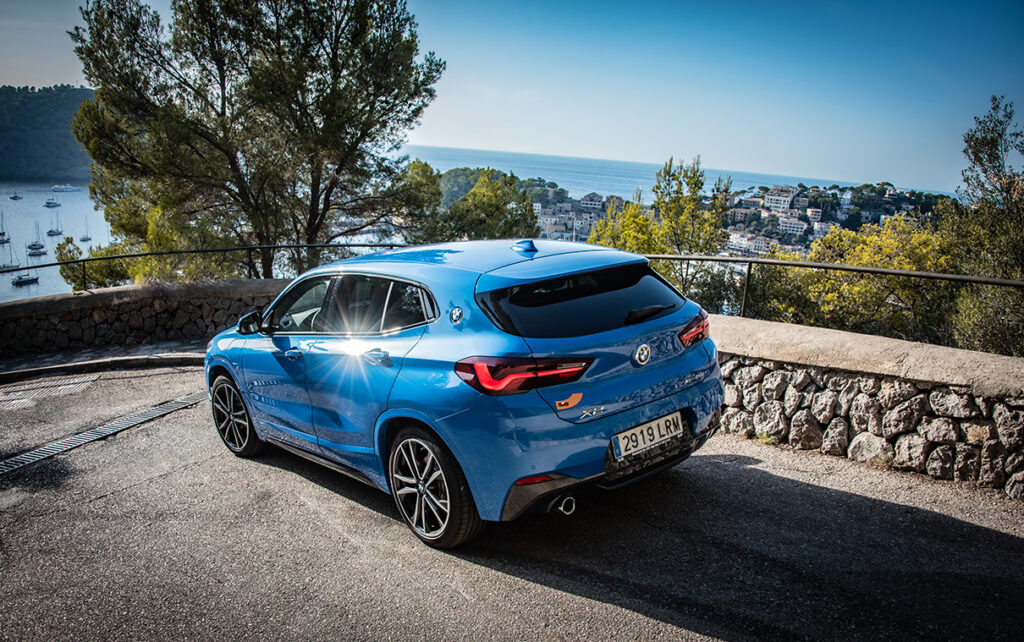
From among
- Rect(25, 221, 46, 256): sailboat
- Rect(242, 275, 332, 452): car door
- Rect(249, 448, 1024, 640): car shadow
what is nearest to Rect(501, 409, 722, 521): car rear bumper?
Rect(249, 448, 1024, 640): car shadow

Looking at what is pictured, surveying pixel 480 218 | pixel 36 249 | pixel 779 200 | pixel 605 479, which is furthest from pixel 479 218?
pixel 36 249

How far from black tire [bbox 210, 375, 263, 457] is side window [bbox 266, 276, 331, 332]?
2.78ft

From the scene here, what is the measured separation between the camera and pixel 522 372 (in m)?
3.00

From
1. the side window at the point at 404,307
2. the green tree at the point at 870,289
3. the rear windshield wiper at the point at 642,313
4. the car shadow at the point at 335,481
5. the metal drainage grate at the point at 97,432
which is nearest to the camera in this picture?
the rear windshield wiper at the point at 642,313

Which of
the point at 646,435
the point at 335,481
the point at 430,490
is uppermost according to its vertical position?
the point at 646,435

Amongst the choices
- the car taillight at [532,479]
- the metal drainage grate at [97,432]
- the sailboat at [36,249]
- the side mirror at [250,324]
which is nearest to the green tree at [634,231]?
the metal drainage grate at [97,432]

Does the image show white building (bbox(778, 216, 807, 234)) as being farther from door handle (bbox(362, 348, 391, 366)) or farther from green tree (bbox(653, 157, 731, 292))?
door handle (bbox(362, 348, 391, 366))

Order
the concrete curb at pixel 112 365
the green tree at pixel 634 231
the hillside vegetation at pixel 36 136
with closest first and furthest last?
the concrete curb at pixel 112 365 < the green tree at pixel 634 231 < the hillside vegetation at pixel 36 136

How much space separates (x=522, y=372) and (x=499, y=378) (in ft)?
0.38

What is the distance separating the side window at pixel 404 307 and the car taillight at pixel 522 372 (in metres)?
0.66

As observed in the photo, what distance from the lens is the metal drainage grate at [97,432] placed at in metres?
5.60

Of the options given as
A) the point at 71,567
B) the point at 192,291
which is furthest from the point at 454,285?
the point at 192,291

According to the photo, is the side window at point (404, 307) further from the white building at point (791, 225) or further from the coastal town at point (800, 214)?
the white building at point (791, 225)

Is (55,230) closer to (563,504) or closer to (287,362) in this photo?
(287,362)
